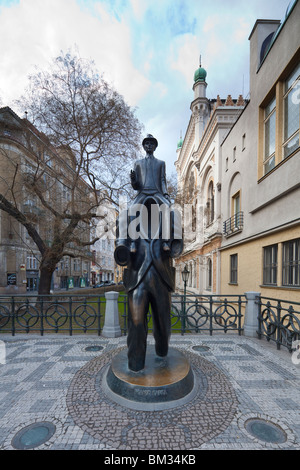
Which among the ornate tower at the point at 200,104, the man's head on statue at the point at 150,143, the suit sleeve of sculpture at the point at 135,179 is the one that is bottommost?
the suit sleeve of sculpture at the point at 135,179

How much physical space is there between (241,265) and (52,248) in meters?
10.9

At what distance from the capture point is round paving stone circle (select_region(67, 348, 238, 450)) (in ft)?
9.37

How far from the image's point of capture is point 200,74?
27.9m

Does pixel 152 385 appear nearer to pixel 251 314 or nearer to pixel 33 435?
pixel 33 435

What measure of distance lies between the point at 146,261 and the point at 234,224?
12.4 meters

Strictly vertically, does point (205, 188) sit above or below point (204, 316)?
above

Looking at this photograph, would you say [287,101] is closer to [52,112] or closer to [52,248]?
[52,112]

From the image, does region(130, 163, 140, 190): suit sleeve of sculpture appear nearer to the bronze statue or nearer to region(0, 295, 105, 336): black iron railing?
the bronze statue

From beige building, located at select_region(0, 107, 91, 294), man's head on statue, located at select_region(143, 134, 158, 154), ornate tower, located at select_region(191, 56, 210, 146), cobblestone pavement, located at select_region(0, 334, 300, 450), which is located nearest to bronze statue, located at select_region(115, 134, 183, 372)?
man's head on statue, located at select_region(143, 134, 158, 154)

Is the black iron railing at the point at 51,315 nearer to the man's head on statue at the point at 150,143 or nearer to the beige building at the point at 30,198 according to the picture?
the man's head on statue at the point at 150,143

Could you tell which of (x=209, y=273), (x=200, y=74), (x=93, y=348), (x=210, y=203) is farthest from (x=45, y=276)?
(x=200, y=74)

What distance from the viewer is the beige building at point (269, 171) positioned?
8680 millimetres

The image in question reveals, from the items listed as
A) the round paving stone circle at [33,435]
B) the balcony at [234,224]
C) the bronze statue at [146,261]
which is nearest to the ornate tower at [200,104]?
the balcony at [234,224]

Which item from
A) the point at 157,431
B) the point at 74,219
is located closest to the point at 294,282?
the point at 157,431
